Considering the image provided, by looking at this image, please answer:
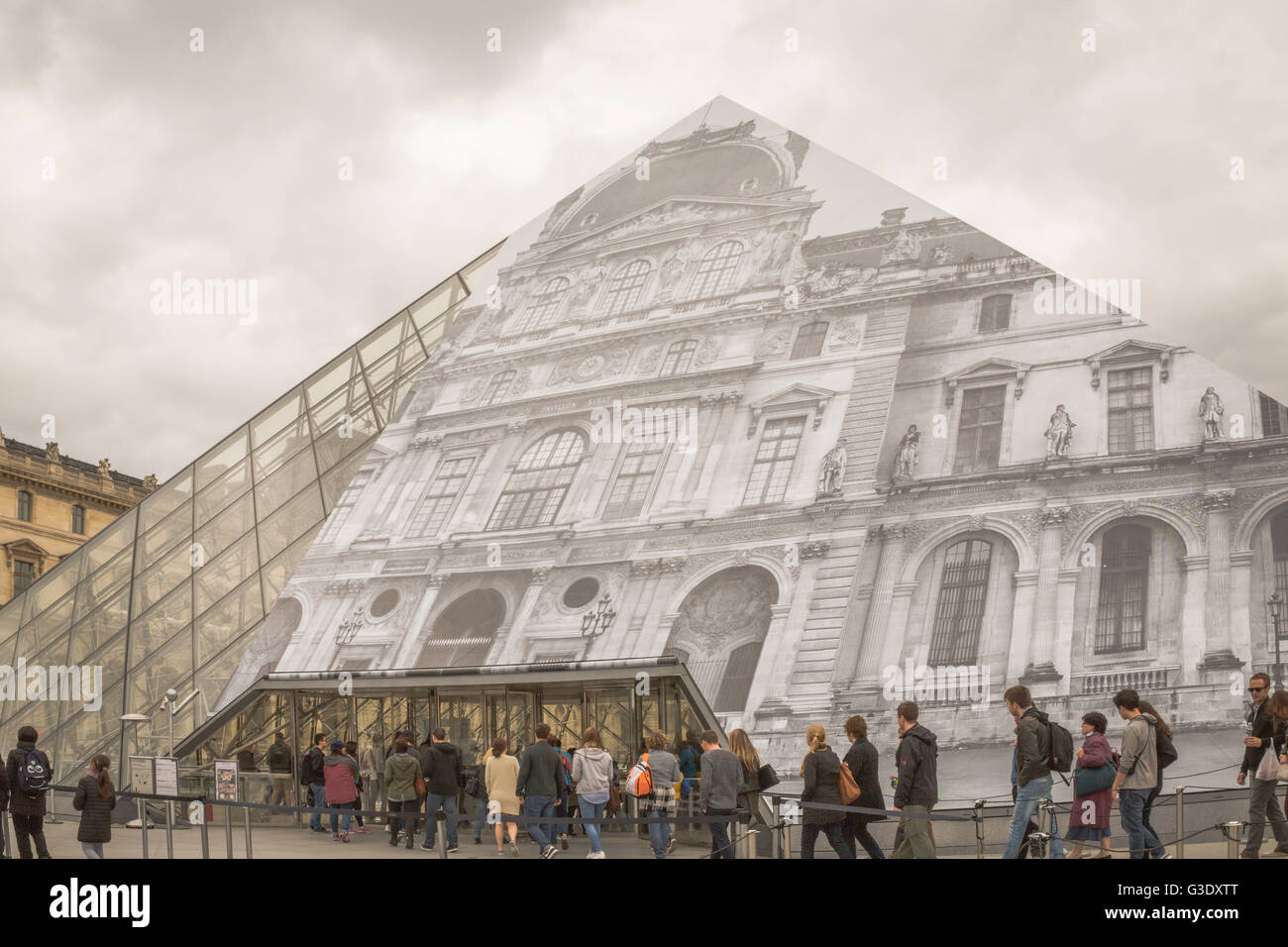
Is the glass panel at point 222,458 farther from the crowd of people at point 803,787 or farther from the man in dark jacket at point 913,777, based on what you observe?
the man in dark jacket at point 913,777

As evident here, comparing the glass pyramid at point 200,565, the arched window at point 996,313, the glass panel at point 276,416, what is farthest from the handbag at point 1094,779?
the glass panel at point 276,416

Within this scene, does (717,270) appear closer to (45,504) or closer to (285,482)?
(285,482)

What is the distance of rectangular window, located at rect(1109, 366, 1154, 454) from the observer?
567 inches

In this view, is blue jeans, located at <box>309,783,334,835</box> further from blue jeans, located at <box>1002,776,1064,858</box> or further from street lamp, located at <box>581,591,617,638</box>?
blue jeans, located at <box>1002,776,1064,858</box>

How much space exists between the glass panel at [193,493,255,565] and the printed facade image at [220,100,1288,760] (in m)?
4.24

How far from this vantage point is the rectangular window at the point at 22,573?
61.9 meters

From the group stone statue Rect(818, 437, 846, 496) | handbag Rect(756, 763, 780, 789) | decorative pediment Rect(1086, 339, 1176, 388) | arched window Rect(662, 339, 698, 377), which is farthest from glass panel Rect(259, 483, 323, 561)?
decorative pediment Rect(1086, 339, 1176, 388)

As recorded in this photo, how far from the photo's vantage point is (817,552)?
594 inches

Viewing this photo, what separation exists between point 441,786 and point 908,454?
267 inches

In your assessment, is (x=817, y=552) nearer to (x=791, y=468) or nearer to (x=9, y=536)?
(x=791, y=468)

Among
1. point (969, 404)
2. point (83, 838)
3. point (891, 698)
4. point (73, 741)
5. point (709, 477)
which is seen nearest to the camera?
point (83, 838)

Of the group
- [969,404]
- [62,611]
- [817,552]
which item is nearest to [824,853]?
[817,552]

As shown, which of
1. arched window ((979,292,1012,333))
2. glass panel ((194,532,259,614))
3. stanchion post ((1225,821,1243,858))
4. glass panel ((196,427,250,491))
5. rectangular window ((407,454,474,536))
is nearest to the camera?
stanchion post ((1225,821,1243,858))
